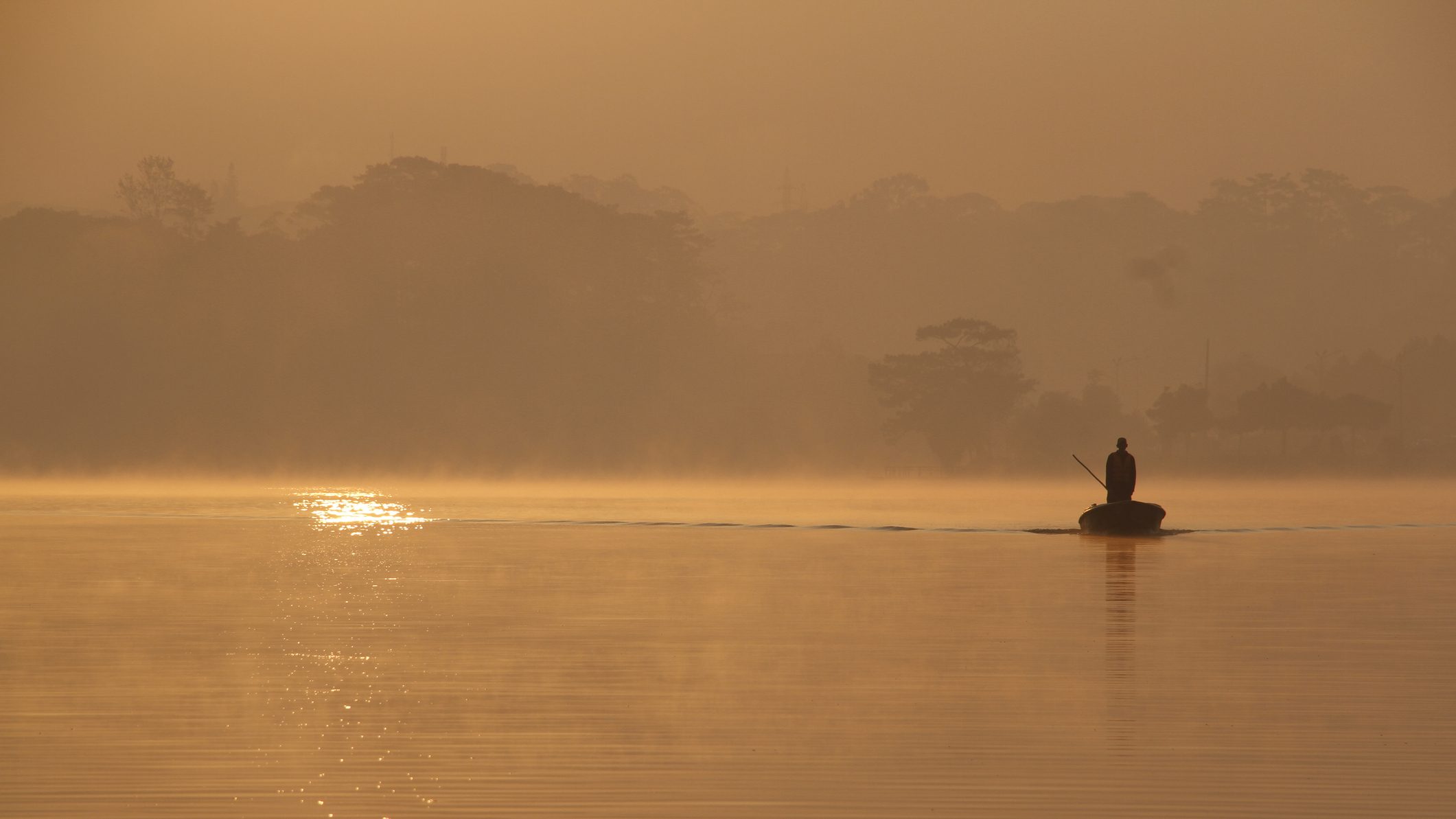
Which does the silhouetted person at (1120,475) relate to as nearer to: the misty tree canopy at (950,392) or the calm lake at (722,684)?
the calm lake at (722,684)

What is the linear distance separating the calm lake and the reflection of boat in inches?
231

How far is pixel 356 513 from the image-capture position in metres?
61.6

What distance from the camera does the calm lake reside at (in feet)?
36.5

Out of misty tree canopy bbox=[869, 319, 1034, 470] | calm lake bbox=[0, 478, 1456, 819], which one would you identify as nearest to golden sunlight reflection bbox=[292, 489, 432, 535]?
calm lake bbox=[0, 478, 1456, 819]

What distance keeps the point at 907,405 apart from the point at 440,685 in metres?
140

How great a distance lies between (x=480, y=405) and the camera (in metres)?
164

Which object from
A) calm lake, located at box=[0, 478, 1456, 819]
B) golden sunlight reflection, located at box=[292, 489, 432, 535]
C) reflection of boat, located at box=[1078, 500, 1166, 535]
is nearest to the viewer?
calm lake, located at box=[0, 478, 1456, 819]

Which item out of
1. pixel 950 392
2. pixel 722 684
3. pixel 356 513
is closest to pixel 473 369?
pixel 950 392

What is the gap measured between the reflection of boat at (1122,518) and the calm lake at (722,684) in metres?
5.86

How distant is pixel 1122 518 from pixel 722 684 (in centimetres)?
2729

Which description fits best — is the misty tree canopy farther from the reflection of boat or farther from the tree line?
the reflection of boat

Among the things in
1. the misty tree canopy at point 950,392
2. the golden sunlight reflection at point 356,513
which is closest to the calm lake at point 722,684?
the golden sunlight reflection at point 356,513

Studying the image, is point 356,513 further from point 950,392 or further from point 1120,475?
point 950,392

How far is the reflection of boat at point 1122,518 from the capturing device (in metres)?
41.6
